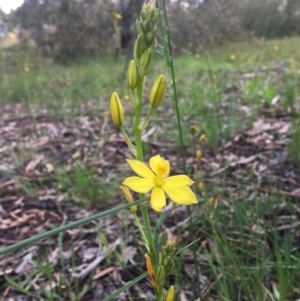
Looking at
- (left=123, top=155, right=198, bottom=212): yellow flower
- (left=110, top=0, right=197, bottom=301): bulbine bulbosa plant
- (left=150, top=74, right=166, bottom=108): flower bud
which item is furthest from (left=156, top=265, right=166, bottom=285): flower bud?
(left=150, top=74, right=166, bottom=108): flower bud

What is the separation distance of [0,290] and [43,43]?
10.8 m

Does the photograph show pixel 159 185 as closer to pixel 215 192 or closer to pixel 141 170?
pixel 141 170

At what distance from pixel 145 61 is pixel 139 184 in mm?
242

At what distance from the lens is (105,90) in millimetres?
5301

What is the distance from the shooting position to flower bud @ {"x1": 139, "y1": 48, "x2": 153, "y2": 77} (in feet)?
2.37

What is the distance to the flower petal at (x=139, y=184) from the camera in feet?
2.17

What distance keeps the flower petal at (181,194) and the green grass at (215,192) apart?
0.49 meters

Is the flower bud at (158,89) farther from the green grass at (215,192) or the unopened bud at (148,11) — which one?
the green grass at (215,192)

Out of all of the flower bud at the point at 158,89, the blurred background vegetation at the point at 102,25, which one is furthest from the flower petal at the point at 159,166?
the blurred background vegetation at the point at 102,25

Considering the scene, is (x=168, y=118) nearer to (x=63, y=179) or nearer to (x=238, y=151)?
(x=238, y=151)

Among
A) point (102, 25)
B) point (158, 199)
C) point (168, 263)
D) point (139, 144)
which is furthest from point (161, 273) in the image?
point (102, 25)

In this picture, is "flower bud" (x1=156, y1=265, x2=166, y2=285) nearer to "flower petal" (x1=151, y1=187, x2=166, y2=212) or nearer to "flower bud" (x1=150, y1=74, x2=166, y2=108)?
"flower petal" (x1=151, y1=187, x2=166, y2=212)

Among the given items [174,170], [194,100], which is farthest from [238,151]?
[194,100]

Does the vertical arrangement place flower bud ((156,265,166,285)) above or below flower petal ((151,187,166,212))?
below
